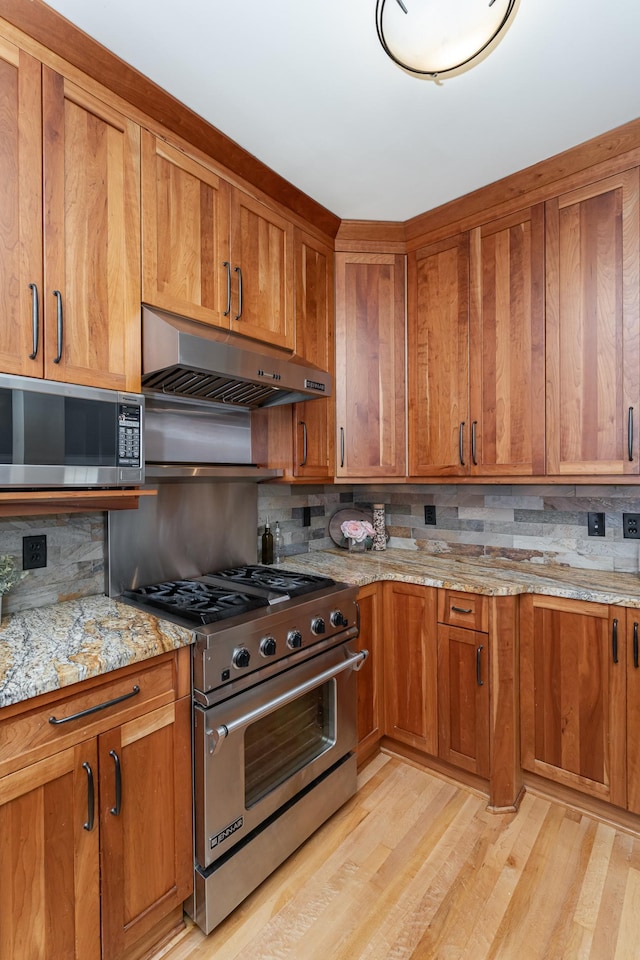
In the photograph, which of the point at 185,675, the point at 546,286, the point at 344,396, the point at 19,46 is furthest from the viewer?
the point at 344,396

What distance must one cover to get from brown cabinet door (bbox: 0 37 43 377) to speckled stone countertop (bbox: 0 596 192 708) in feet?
2.46

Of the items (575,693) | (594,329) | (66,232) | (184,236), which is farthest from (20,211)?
(575,693)

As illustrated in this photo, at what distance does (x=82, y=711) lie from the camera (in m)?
1.18

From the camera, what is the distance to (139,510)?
194cm

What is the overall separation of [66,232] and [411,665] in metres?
2.17

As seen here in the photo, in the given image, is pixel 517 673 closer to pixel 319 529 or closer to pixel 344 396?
pixel 319 529

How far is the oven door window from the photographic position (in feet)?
5.30

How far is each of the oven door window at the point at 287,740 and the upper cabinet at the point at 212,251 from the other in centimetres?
150

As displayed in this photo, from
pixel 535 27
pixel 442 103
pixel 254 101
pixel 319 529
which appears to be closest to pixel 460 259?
pixel 442 103

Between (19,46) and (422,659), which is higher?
(19,46)

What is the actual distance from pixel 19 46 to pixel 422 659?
2573 mm

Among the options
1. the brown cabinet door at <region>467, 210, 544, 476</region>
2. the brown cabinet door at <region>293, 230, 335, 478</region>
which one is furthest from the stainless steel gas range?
the brown cabinet door at <region>467, 210, 544, 476</region>

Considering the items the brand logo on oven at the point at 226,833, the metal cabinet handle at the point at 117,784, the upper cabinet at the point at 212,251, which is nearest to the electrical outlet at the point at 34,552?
the metal cabinet handle at the point at 117,784

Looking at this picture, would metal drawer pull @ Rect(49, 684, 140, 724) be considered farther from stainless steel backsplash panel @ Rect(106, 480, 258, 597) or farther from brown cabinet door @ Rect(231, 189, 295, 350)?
brown cabinet door @ Rect(231, 189, 295, 350)
